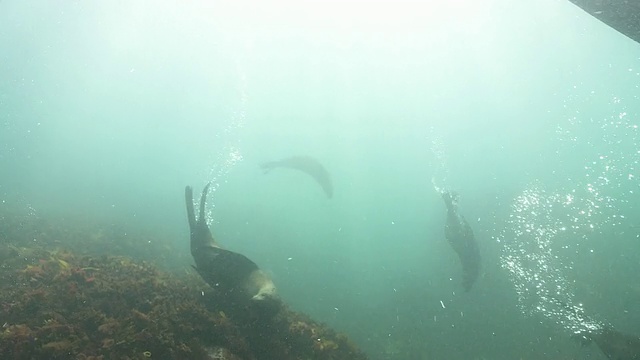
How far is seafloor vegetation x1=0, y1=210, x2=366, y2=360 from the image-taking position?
17.1 ft

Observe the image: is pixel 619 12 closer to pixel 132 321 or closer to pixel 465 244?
pixel 132 321

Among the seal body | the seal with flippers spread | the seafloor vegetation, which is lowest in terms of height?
the seafloor vegetation

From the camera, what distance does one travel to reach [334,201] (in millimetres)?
137625

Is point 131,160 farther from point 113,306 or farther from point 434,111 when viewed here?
point 113,306

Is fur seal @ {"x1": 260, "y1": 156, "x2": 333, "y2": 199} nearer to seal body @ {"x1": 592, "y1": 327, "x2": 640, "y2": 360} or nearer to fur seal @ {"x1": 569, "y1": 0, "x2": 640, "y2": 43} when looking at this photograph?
seal body @ {"x1": 592, "y1": 327, "x2": 640, "y2": 360}

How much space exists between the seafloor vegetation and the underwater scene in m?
0.04

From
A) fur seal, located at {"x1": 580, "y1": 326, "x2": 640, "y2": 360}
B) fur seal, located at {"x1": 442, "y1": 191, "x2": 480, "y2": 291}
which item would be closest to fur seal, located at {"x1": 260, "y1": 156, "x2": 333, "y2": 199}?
fur seal, located at {"x1": 442, "y1": 191, "x2": 480, "y2": 291}

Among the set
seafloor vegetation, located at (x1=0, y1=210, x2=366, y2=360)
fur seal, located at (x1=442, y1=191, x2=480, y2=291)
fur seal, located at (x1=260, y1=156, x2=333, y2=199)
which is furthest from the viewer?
fur seal, located at (x1=260, y1=156, x2=333, y2=199)

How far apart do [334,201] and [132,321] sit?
13212 centimetres

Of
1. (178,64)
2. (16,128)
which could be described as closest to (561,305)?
(178,64)

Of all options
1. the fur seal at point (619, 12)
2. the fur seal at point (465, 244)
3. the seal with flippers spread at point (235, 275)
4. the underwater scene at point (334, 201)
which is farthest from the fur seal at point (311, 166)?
the fur seal at point (619, 12)

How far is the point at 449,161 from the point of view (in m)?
125

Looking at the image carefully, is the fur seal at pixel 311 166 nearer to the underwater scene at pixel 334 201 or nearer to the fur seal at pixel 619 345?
the underwater scene at pixel 334 201

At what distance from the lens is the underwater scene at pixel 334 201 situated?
7.34 meters
